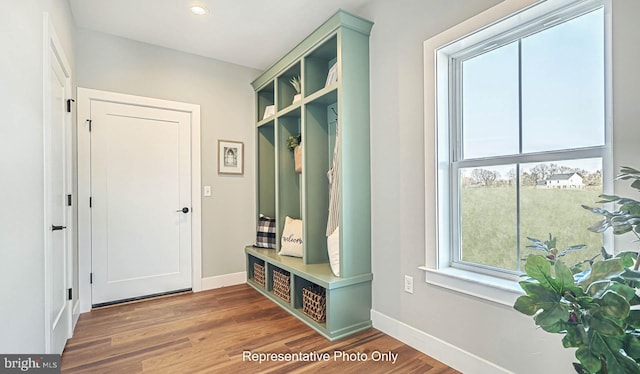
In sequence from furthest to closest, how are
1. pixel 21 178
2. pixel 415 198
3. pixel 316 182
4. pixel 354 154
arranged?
pixel 316 182 → pixel 354 154 → pixel 415 198 → pixel 21 178

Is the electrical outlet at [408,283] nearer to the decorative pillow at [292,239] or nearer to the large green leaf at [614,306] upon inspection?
the decorative pillow at [292,239]

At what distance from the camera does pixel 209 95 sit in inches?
141

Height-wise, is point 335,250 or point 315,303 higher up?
point 335,250

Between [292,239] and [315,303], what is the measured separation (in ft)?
2.64

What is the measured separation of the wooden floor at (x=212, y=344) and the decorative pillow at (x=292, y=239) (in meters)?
0.54

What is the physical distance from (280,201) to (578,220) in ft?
8.30

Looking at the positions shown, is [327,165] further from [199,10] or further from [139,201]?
[139,201]

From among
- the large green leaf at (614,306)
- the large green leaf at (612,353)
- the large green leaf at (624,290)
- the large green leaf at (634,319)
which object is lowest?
the large green leaf at (612,353)

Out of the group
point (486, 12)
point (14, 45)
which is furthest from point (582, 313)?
point (14, 45)

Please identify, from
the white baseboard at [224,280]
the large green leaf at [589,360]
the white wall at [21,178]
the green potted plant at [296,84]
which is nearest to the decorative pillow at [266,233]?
Answer: the white baseboard at [224,280]

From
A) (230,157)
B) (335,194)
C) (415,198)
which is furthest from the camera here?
(230,157)

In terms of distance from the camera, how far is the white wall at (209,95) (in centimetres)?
302

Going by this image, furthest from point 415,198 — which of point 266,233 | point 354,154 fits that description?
point 266,233

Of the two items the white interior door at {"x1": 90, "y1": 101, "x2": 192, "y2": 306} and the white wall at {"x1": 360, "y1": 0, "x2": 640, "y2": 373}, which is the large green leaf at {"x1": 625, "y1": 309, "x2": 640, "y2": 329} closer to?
the white wall at {"x1": 360, "y1": 0, "x2": 640, "y2": 373}
